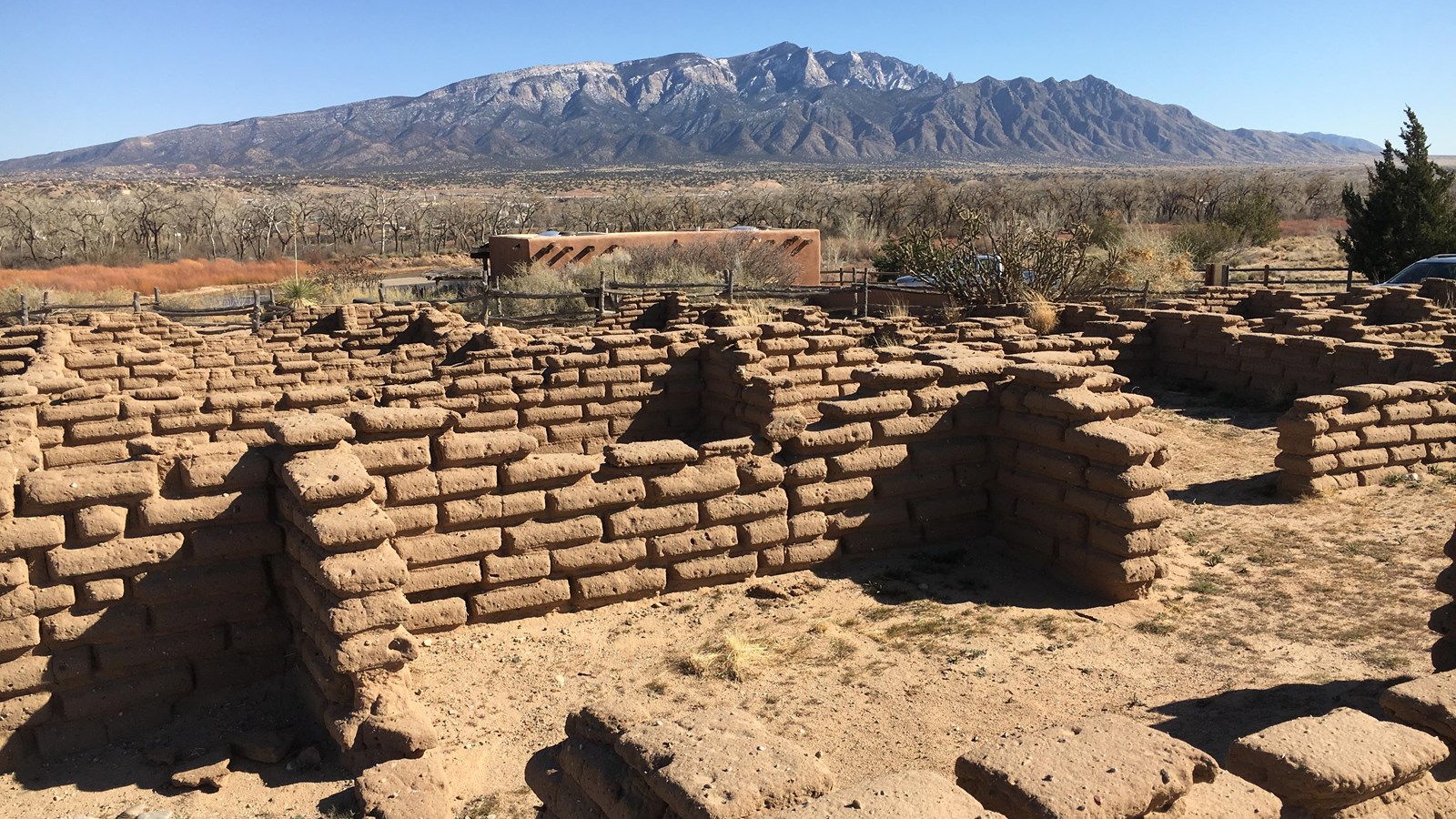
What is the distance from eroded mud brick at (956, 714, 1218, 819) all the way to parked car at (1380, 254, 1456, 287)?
819 inches

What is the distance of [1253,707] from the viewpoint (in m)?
5.64

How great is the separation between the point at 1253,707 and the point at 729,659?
9.20 ft

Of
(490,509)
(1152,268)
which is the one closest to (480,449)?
(490,509)

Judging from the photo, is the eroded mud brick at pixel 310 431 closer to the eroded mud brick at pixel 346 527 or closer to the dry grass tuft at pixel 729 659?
the eroded mud brick at pixel 346 527

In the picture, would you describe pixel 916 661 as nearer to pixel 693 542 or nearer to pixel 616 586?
pixel 693 542

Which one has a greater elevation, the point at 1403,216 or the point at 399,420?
the point at 1403,216

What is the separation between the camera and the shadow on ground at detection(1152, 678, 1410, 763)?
538 centimetres

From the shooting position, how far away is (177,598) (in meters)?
5.99

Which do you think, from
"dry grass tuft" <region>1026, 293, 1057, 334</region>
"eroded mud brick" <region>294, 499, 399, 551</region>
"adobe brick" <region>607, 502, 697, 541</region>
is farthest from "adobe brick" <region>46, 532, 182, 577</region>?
"dry grass tuft" <region>1026, 293, 1057, 334</region>

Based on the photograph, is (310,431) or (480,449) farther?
(480,449)

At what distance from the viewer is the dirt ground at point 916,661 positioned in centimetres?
529

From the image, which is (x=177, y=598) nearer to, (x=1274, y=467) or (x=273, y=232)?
(x=1274, y=467)

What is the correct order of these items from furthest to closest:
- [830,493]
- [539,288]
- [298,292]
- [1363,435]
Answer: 1. [539,288]
2. [298,292]
3. [1363,435]
4. [830,493]

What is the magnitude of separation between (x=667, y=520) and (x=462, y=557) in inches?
54.5
